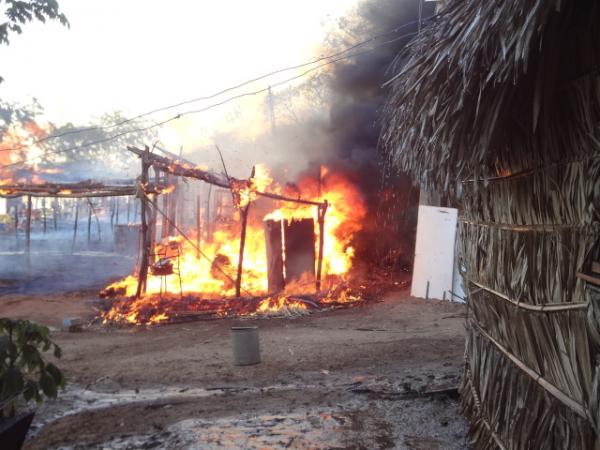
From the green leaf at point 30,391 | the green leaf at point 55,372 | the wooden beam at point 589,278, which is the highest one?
the wooden beam at point 589,278

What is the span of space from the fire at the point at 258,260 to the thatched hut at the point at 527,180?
27.1 feet

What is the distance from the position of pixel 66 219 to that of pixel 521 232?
3782cm

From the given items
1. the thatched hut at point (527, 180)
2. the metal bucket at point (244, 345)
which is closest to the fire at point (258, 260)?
the metal bucket at point (244, 345)

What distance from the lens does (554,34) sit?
2.36m

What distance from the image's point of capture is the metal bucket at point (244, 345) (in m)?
6.77

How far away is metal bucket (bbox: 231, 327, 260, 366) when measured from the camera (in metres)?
6.77

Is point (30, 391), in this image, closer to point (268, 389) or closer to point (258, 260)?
point (268, 389)

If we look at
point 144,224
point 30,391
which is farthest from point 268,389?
point 144,224

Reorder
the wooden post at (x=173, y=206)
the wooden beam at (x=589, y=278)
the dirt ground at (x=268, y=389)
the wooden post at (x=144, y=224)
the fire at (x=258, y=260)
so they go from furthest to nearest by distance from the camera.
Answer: the wooden post at (x=173, y=206)
the fire at (x=258, y=260)
the wooden post at (x=144, y=224)
the dirt ground at (x=268, y=389)
the wooden beam at (x=589, y=278)

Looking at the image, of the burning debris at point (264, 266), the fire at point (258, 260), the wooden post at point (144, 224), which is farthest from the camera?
the fire at point (258, 260)

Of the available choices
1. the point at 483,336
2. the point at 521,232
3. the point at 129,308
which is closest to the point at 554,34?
the point at 521,232

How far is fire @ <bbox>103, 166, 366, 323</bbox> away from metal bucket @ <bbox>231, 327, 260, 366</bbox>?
15.5 feet

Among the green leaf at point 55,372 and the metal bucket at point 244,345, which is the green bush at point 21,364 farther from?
the metal bucket at point 244,345

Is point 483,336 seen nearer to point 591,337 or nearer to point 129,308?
point 591,337
